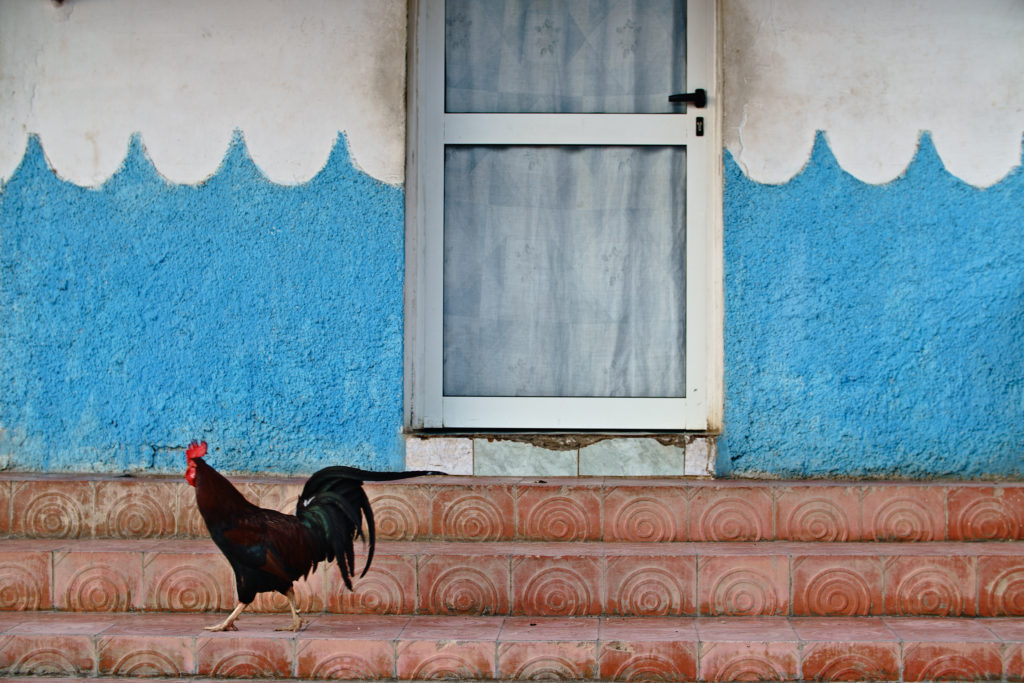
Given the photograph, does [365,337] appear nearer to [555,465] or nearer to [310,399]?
[310,399]

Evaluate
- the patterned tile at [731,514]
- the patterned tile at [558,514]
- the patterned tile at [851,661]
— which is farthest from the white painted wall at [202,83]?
the patterned tile at [851,661]

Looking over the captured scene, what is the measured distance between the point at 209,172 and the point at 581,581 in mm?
2935

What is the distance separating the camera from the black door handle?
18.3ft

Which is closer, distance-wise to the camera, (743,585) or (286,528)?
(286,528)

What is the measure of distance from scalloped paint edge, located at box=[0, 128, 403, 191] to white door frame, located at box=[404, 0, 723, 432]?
15.5 inches

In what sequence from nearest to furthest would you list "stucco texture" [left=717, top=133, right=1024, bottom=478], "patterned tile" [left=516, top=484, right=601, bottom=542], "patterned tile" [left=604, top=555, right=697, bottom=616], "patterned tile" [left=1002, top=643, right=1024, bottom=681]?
"patterned tile" [left=1002, top=643, right=1024, bottom=681] → "patterned tile" [left=604, top=555, right=697, bottom=616] → "patterned tile" [left=516, top=484, right=601, bottom=542] → "stucco texture" [left=717, top=133, right=1024, bottom=478]

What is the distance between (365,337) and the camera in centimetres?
538

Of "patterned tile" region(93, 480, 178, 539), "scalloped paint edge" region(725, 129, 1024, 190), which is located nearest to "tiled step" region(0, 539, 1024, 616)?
"patterned tile" region(93, 480, 178, 539)

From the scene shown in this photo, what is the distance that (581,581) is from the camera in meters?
4.47

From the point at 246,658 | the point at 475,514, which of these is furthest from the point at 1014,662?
the point at 246,658

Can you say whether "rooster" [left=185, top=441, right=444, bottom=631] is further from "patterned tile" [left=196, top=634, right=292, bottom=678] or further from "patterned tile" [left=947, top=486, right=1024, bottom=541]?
"patterned tile" [left=947, top=486, right=1024, bottom=541]

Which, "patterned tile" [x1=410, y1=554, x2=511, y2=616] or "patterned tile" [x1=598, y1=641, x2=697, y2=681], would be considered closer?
"patterned tile" [x1=598, y1=641, x2=697, y2=681]

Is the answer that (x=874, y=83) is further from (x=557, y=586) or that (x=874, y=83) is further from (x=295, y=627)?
(x=295, y=627)

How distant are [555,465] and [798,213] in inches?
72.0
